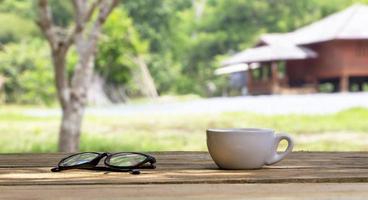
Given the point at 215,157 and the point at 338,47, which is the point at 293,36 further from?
the point at 215,157

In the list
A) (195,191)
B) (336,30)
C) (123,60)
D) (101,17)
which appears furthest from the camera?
(123,60)

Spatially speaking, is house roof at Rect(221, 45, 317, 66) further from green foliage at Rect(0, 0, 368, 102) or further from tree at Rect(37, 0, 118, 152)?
tree at Rect(37, 0, 118, 152)

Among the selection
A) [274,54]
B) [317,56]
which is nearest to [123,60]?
[274,54]

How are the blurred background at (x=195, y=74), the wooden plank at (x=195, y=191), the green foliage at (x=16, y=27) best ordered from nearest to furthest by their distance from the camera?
the wooden plank at (x=195, y=191)
the blurred background at (x=195, y=74)
the green foliage at (x=16, y=27)

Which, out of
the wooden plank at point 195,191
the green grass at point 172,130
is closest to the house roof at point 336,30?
the green grass at point 172,130

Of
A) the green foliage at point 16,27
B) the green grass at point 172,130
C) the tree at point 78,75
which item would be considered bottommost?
the green grass at point 172,130

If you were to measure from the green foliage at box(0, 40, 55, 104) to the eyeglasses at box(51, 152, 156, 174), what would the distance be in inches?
441

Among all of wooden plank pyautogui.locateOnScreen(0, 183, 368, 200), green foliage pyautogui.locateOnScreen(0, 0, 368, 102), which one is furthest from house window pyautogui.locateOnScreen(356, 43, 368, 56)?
wooden plank pyautogui.locateOnScreen(0, 183, 368, 200)

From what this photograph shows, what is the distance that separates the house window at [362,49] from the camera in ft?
39.8

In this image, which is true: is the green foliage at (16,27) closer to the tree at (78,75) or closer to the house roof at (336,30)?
the house roof at (336,30)

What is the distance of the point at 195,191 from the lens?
712 millimetres

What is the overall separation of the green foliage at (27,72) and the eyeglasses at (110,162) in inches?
441

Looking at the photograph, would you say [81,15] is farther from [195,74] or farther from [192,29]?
[192,29]

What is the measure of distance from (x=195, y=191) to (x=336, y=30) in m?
11.5
